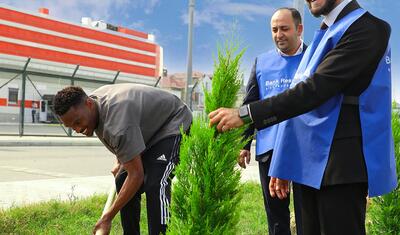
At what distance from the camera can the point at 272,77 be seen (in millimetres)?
3826

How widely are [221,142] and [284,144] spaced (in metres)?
0.57

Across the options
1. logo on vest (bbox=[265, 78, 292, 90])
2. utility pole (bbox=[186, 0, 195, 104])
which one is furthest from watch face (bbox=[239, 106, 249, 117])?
utility pole (bbox=[186, 0, 195, 104])

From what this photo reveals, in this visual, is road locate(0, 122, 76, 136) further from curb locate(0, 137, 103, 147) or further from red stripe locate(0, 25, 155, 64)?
red stripe locate(0, 25, 155, 64)

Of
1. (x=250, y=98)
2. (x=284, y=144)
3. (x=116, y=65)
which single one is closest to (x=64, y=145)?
(x=250, y=98)

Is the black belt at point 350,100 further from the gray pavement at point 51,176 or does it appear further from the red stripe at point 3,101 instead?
the red stripe at point 3,101

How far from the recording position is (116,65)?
42.3 metres

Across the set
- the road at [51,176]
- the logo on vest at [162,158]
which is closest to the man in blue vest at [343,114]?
the logo on vest at [162,158]

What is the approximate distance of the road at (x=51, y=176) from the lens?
22.7 feet

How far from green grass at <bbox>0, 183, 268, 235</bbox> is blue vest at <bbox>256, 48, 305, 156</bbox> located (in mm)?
1097

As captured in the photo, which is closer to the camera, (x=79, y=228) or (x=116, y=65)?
(x=79, y=228)

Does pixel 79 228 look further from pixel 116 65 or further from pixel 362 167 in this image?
pixel 116 65

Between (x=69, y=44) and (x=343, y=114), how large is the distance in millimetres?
37182

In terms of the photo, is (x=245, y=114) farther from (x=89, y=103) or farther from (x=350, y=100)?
(x=89, y=103)

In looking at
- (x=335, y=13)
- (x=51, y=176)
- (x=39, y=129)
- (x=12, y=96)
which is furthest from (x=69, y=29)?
(x=335, y=13)
